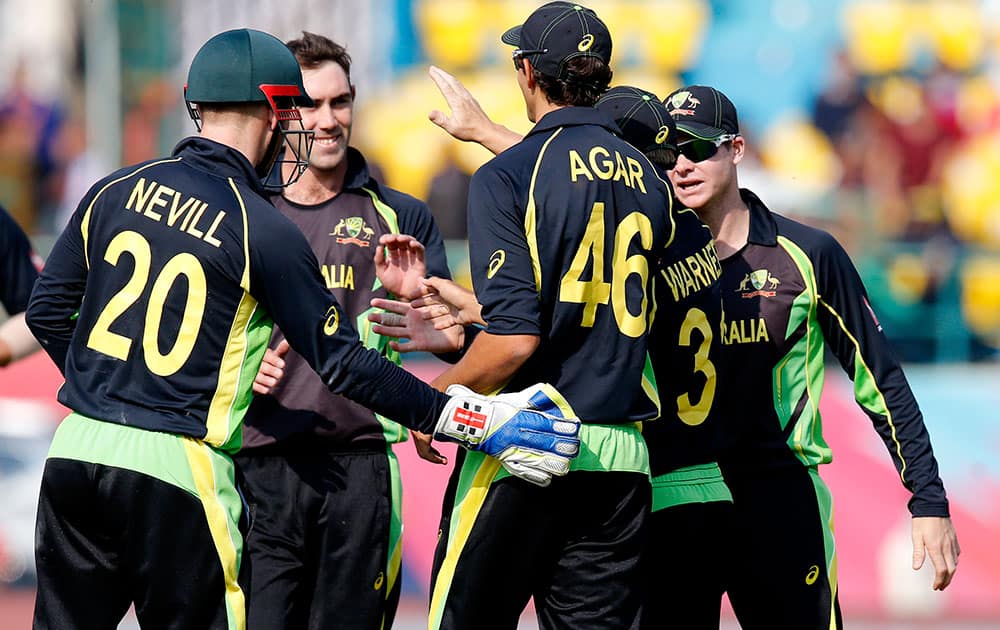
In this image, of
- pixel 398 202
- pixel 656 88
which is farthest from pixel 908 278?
pixel 398 202

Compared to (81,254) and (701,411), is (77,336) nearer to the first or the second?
(81,254)

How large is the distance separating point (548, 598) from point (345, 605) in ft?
3.95

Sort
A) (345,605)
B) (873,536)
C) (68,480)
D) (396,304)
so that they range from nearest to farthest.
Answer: (68,480)
(396,304)
(345,605)
(873,536)

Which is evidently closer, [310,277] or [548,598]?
[310,277]

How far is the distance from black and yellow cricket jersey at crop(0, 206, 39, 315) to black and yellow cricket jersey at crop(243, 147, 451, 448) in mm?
1464

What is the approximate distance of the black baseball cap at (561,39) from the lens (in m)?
4.33

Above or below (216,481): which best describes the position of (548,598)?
below

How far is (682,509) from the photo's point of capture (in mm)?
4895

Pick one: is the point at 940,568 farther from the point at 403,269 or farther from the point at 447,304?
the point at 403,269

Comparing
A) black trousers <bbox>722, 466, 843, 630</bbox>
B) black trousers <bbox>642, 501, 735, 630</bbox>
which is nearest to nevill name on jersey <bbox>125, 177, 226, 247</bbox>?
black trousers <bbox>642, 501, 735, 630</bbox>

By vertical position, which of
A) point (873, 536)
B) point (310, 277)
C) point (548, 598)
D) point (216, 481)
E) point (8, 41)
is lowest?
point (873, 536)

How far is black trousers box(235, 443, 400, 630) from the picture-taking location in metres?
5.27

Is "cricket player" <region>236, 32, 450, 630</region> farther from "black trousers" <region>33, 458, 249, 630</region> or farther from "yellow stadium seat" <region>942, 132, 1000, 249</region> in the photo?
"yellow stadium seat" <region>942, 132, 1000, 249</region>

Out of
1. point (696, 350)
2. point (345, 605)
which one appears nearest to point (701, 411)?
point (696, 350)
